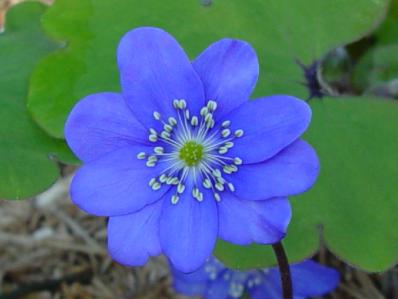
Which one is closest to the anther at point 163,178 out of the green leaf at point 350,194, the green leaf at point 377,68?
the green leaf at point 350,194

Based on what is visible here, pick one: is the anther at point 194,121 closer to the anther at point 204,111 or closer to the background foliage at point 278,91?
the anther at point 204,111

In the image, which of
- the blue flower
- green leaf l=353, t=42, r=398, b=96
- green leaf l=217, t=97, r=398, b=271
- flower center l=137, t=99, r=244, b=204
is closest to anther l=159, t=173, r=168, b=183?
flower center l=137, t=99, r=244, b=204

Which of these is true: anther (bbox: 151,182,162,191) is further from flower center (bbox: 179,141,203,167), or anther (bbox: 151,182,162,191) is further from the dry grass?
the dry grass

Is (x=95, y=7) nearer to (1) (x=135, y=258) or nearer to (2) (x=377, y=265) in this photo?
(1) (x=135, y=258)

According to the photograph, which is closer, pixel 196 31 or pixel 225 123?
pixel 225 123

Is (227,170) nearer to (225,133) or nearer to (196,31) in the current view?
(225,133)

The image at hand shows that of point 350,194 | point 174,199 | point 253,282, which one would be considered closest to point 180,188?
point 174,199

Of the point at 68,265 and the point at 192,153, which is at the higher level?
the point at 192,153
